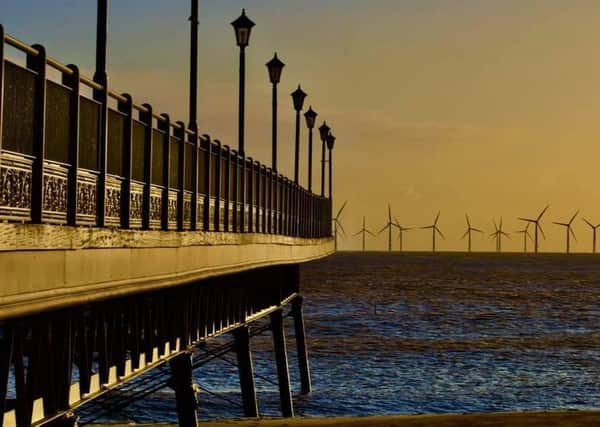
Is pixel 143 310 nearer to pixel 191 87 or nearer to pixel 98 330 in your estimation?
pixel 98 330

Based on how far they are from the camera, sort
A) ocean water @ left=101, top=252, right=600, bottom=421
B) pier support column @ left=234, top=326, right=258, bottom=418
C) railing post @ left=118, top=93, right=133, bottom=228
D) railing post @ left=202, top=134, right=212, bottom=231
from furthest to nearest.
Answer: ocean water @ left=101, top=252, right=600, bottom=421 < pier support column @ left=234, top=326, right=258, bottom=418 < railing post @ left=202, top=134, right=212, bottom=231 < railing post @ left=118, top=93, right=133, bottom=228

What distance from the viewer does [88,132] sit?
16.8 metres

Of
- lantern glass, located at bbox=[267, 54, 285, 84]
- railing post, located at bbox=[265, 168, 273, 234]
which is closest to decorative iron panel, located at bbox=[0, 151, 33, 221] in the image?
railing post, located at bbox=[265, 168, 273, 234]

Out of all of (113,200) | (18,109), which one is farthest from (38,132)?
(113,200)

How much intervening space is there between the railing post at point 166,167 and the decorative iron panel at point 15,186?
8.02 metres

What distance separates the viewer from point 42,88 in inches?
550

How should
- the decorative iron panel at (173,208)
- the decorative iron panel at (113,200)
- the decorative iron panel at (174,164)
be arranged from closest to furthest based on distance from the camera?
the decorative iron panel at (113,200) < the decorative iron panel at (173,208) < the decorative iron panel at (174,164)

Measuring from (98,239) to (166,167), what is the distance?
7.04 m

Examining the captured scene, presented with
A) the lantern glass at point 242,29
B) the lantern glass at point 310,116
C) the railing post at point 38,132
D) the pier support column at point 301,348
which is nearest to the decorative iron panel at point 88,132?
the railing post at point 38,132

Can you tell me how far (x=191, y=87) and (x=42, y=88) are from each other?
15870 mm

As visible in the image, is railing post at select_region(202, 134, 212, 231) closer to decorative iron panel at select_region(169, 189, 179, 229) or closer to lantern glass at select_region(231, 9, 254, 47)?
decorative iron panel at select_region(169, 189, 179, 229)

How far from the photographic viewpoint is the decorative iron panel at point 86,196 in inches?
631

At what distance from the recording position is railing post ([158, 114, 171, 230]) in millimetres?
21750

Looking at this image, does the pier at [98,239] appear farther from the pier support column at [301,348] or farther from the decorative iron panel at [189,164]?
the pier support column at [301,348]
